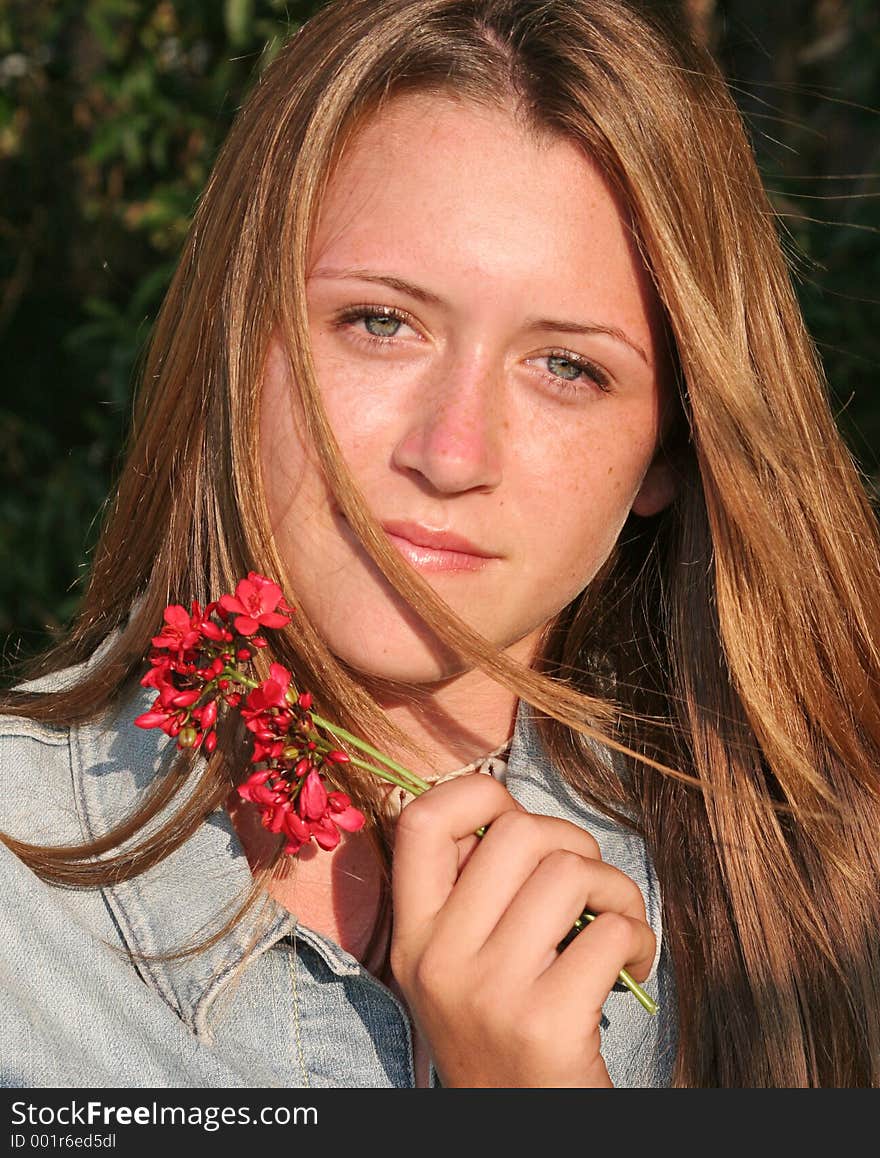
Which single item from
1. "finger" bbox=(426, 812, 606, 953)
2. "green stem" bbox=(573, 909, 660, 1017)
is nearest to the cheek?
"finger" bbox=(426, 812, 606, 953)

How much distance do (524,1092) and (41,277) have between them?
3.69m

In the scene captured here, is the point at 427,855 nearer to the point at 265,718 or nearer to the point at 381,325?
the point at 265,718

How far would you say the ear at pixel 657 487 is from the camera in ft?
8.32

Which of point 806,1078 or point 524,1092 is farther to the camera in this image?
point 806,1078

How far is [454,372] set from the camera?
6.73 ft

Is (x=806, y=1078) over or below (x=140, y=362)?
below

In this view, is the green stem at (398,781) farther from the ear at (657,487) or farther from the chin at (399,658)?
the ear at (657,487)

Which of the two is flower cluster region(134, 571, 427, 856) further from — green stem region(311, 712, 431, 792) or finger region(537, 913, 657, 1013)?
finger region(537, 913, 657, 1013)

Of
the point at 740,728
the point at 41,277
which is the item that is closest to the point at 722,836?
the point at 740,728

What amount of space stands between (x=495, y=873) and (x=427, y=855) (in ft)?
0.31

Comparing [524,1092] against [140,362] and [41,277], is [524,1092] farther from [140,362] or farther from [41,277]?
[41,277]

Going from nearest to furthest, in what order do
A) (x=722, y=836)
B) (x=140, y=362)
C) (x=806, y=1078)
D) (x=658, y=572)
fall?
1. (x=806, y=1078)
2. (x=722, y=836)
3. (x=658, y=572)
4. (x=140, y=362)

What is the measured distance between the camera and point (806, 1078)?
7.21 ft

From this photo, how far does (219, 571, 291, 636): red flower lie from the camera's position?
5.84 feet
